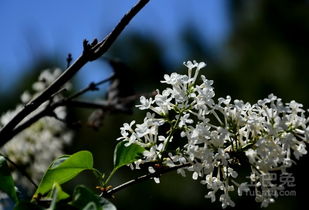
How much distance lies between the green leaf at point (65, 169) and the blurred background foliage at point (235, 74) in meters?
6.14

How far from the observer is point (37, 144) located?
1.59 m

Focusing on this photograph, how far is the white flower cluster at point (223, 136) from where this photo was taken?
0.68 m

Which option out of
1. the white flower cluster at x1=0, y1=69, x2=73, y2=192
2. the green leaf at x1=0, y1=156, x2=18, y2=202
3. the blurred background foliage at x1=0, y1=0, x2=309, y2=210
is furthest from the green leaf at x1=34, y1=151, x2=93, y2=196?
the blurred background foliage at x1=0, y1=0, x2=309, y2=210

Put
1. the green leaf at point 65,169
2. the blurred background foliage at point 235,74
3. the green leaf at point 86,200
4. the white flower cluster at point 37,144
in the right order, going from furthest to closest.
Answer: the blurred background foliage at point 235,74 → the white flower cluster at point 37,144 → the green leaf at point 65,169 → the green leaf at point 86,200

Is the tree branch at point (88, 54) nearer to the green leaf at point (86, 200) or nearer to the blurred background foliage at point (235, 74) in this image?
the green leaf at point (86, 200)

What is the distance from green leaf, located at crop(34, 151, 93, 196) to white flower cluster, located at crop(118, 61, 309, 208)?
74mm

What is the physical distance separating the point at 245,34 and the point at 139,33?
3.09 metres

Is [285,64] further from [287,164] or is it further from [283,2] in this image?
[287,164]

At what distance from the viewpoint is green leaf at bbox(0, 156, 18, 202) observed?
0.64 metres

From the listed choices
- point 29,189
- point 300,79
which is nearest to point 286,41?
point 300,79

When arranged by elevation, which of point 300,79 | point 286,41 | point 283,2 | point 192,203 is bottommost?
point 192,203

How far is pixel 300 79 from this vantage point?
822 centimetres

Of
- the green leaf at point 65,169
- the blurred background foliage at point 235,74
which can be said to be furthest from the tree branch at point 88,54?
the blurred background foliage at point 235,74

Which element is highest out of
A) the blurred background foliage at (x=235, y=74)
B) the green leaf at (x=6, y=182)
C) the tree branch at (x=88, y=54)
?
the blurred background foliage at (x=235, y=74)
